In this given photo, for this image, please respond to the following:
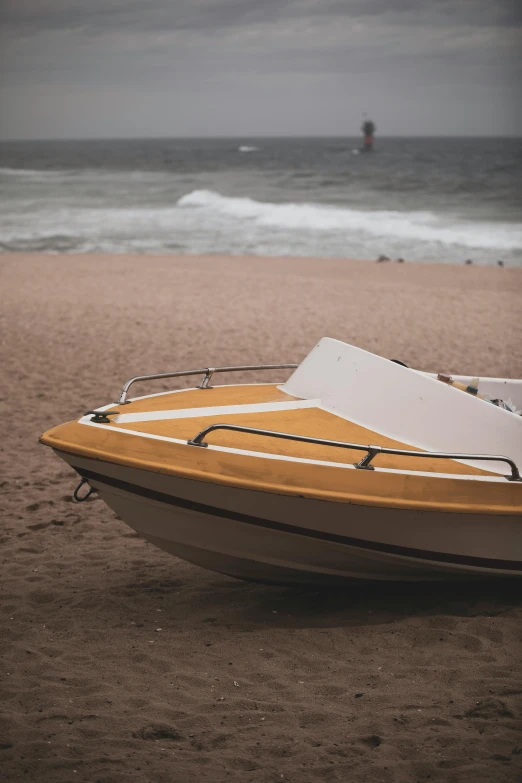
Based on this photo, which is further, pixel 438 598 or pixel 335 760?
pixel 438 598

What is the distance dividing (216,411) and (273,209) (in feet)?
94.3

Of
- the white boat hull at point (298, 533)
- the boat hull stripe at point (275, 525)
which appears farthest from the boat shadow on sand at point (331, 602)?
the boat hull stripe at point (275, 525)

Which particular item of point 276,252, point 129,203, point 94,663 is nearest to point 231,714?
point 94,663

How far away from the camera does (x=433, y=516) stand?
357 cm

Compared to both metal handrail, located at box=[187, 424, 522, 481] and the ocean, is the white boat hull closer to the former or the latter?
metal handrail, located at box=[187, 424, 522, 481]

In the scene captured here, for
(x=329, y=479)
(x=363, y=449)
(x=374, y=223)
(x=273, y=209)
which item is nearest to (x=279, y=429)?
(x=329, y=479)

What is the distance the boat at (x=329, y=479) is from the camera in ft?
11.4

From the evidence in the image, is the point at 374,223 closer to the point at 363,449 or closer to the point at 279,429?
the point at 279,429

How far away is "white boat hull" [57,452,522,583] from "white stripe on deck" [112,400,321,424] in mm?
375

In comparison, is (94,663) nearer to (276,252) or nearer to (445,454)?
(445,454)

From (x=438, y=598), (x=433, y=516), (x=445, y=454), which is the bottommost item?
(x=438, y=598)

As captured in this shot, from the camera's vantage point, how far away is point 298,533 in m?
3.58

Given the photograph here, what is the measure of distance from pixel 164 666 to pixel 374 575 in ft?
3.59

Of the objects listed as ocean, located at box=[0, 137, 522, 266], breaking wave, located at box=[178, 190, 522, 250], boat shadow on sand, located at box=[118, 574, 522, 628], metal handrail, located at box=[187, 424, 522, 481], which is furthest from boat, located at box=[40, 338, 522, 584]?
breaking wave, located at box=[178, 190, 522, 250]
